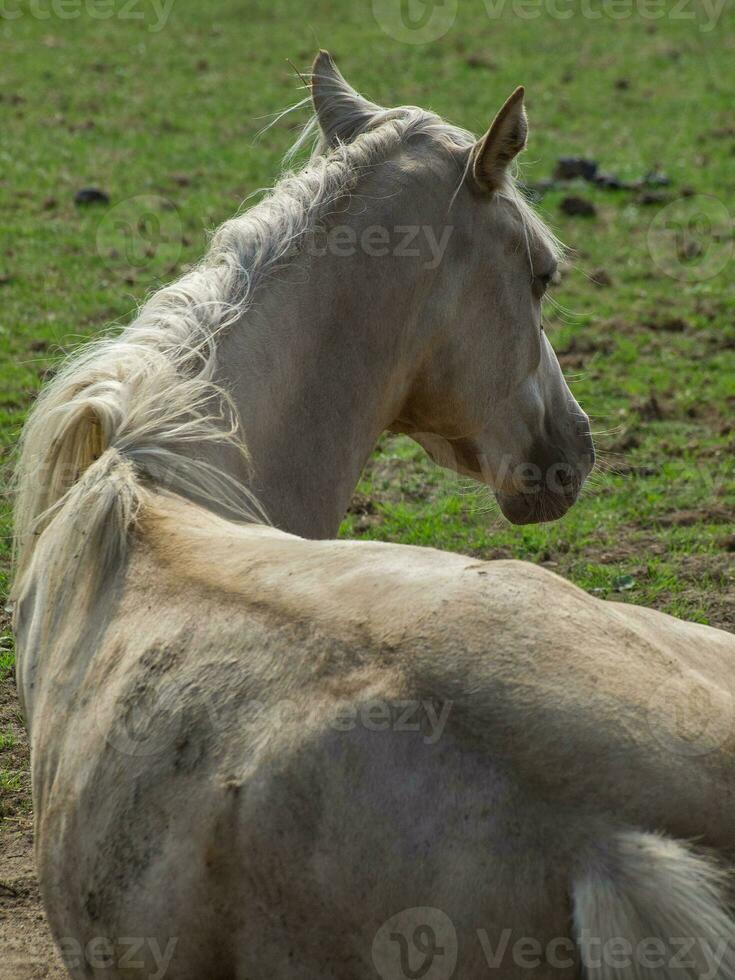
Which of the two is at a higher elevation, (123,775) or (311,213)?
(311,213)

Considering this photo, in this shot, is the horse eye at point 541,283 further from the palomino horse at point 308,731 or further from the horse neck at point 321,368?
the palomino horse at point 308,731

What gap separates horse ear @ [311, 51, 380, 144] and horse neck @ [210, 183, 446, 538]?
1.29 feet

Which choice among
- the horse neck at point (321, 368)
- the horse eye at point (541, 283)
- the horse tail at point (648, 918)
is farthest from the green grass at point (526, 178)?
the horse tail at point (648, 918)

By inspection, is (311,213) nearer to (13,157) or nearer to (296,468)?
(296,468)

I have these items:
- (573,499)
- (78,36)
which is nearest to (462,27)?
(78,36)

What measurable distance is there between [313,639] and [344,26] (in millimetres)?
17169

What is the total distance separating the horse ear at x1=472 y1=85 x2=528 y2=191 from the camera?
3393 millimetres

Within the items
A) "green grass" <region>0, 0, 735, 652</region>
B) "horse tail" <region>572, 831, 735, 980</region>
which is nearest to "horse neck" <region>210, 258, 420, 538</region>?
"green grass" <region>0, 0, 735, 652</region>

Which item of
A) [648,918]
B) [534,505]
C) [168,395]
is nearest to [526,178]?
[534,505]

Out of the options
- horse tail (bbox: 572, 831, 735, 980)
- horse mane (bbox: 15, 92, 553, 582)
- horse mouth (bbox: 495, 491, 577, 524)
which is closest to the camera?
horse tail (bbox: 572, 831, 735, 980)

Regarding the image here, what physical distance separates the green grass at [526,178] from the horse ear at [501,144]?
891 mm

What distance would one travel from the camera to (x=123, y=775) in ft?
7.07

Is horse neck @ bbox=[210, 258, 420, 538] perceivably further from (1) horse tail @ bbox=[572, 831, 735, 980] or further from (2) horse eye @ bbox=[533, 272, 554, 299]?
(1) horse tail @ bbox=[572, 831, 735, 980]

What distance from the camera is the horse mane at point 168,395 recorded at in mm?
2755
